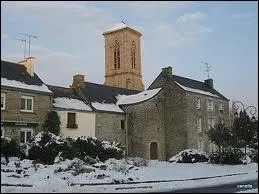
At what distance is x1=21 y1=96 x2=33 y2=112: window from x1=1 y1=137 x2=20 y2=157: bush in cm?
445

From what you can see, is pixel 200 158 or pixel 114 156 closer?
pixel 114 156

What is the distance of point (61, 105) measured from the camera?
3828cm

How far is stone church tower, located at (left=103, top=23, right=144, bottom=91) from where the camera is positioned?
3184 inches

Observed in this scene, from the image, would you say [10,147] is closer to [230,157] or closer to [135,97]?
[230,157]

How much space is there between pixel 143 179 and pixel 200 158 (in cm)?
1655

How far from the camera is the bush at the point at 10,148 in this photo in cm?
2872

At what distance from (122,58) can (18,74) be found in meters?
47.4

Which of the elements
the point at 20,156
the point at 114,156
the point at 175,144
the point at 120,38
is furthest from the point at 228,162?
the point at 120,38

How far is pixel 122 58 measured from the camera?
8150 cm

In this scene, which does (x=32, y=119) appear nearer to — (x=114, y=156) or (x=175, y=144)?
(x=114, y=156)

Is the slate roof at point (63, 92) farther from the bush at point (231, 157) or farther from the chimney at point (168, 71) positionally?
the bush at point (231, 157)

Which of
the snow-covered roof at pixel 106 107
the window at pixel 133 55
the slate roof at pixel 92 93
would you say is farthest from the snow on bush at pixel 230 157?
the window at pixel 133 55

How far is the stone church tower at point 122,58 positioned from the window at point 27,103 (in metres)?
45.6

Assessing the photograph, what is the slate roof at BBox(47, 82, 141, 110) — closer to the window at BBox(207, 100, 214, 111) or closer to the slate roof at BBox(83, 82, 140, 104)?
the slate roof at BBox(83, 82, 140, 104)
